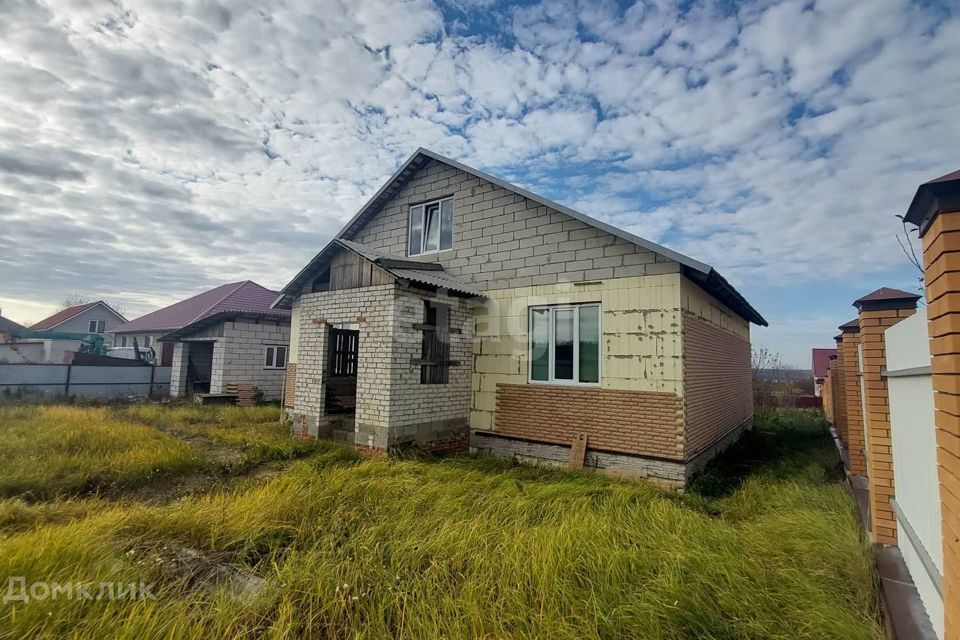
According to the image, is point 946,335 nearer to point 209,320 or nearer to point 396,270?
point 396,270

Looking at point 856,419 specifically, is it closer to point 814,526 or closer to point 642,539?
point 814,526

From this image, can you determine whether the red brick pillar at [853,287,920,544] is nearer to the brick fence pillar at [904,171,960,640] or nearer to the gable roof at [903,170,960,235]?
the brick fence pillar at [904,171,960,640]

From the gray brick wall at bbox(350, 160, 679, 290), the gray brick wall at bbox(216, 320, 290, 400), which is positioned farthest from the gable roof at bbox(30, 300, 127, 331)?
the gray brick wall at bbox(350, 160, 679, 290)

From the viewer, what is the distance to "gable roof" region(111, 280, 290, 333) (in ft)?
64.8

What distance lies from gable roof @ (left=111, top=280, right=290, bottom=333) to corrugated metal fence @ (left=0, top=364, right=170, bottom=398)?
2875 millimetres

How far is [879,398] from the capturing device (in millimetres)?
4578

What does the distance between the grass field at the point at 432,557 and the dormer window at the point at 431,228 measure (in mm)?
5628

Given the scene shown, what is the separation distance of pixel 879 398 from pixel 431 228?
8845 mm

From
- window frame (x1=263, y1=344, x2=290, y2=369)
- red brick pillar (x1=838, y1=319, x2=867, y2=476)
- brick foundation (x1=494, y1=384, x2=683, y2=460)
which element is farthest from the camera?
window frame (x1=263, y1=344, x2=290, y2=369)

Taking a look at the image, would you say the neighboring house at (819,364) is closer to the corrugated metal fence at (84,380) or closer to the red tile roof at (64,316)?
the corrugated metal fence at (84,380)

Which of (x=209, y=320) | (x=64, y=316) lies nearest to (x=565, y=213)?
(x=209, y=320)

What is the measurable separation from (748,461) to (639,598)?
25.6 ft

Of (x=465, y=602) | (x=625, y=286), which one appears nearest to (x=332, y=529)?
(x=465, y=602)

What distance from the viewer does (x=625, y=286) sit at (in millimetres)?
7828
